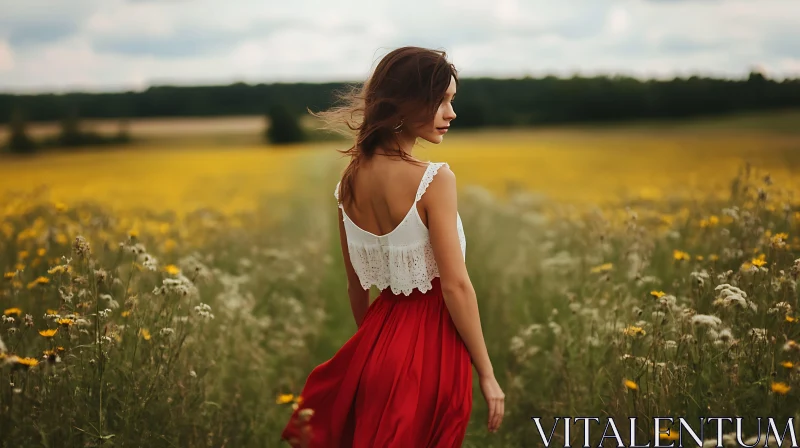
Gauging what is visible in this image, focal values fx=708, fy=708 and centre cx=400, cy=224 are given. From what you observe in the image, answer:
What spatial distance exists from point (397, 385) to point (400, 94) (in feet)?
3.30

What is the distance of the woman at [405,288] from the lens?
2.40m

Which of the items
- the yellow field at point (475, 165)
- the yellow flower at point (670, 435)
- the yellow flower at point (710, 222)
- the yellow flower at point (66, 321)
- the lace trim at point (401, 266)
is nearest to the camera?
the lace trim at point (401, 266)

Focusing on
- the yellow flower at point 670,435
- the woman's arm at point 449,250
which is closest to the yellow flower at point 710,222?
the yellow flower at point 670,435

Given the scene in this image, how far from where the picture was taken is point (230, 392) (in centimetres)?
447

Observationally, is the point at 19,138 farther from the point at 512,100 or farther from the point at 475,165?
the point at 512,100

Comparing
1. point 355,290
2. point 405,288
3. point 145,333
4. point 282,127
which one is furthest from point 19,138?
point 405,288

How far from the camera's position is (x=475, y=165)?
20.8 metres

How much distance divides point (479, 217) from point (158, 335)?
6806mm

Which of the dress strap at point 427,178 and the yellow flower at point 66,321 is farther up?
the dress strap at point 427,178

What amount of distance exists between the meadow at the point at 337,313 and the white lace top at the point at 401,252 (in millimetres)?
620

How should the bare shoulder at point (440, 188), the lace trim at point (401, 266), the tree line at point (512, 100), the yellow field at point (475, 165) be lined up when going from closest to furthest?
the bare shoulder at point (440, 188)
the lace trim at point (401, 266)
the yellow field at point (475, 165)
the tree line at point (512, 100)

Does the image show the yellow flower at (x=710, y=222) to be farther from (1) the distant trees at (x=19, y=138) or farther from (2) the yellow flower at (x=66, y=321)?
(1) the distant trees at (x=19, y=138)

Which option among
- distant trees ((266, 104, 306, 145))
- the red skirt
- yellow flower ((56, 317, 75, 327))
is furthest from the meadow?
distant trees ((266, 104, 306, 145))

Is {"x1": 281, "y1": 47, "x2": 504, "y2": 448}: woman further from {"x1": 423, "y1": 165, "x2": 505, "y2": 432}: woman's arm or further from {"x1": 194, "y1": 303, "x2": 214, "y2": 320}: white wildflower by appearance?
{"x1": 194, "y1": 303, "x2": 214, "y2": 320}: white wildflower
